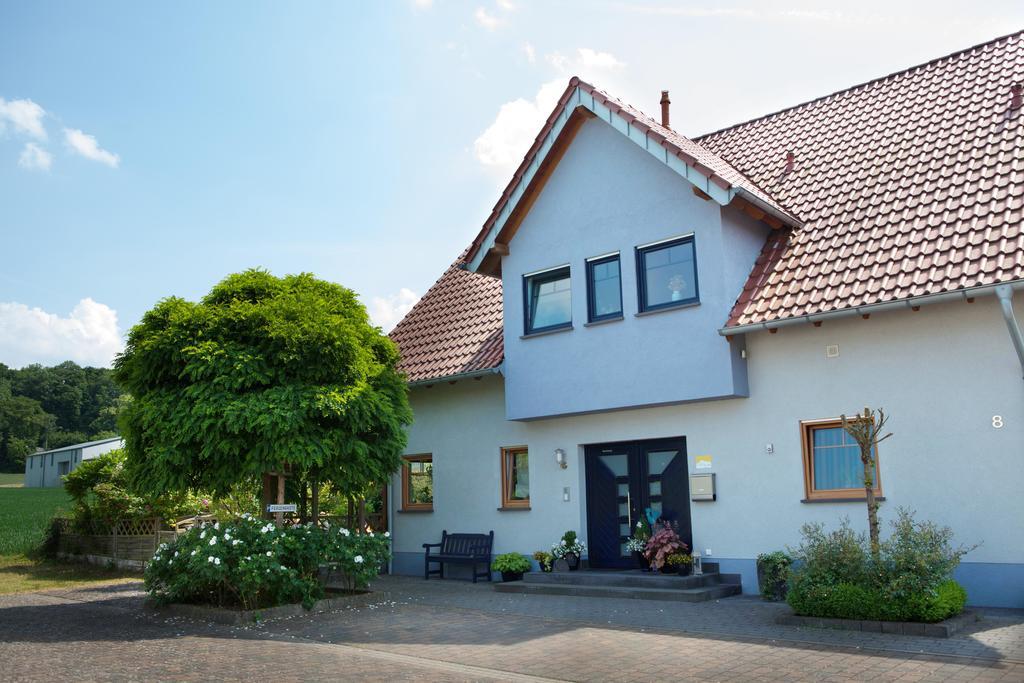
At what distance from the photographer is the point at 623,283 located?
14.2 m

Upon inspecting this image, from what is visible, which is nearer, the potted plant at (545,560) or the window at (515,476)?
the potted plant at (545,560)

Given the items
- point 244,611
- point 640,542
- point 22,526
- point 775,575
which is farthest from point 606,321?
point 22,526

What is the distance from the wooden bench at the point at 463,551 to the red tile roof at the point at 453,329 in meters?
3.02

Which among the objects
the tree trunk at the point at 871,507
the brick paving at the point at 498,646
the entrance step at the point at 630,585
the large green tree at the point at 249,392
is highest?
the large green tree at the point at 249,392

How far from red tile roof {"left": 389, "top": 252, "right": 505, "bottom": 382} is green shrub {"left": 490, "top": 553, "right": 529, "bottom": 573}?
3272 millimetres

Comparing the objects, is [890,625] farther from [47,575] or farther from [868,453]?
[47,575]

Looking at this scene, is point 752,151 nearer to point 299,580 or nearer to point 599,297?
point 599,297

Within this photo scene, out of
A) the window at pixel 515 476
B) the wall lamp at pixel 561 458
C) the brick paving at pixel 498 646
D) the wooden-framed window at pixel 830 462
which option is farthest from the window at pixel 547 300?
the brick paving at pixel 498 646

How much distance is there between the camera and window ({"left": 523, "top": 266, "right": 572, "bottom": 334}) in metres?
15.3

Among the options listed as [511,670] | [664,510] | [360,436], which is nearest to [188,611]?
[360,436]

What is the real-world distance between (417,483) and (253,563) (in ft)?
22.5

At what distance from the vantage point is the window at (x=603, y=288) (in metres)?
14.5

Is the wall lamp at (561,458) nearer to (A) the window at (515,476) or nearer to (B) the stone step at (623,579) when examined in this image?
(A) the window at (515,476)

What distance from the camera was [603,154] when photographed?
14938mm
